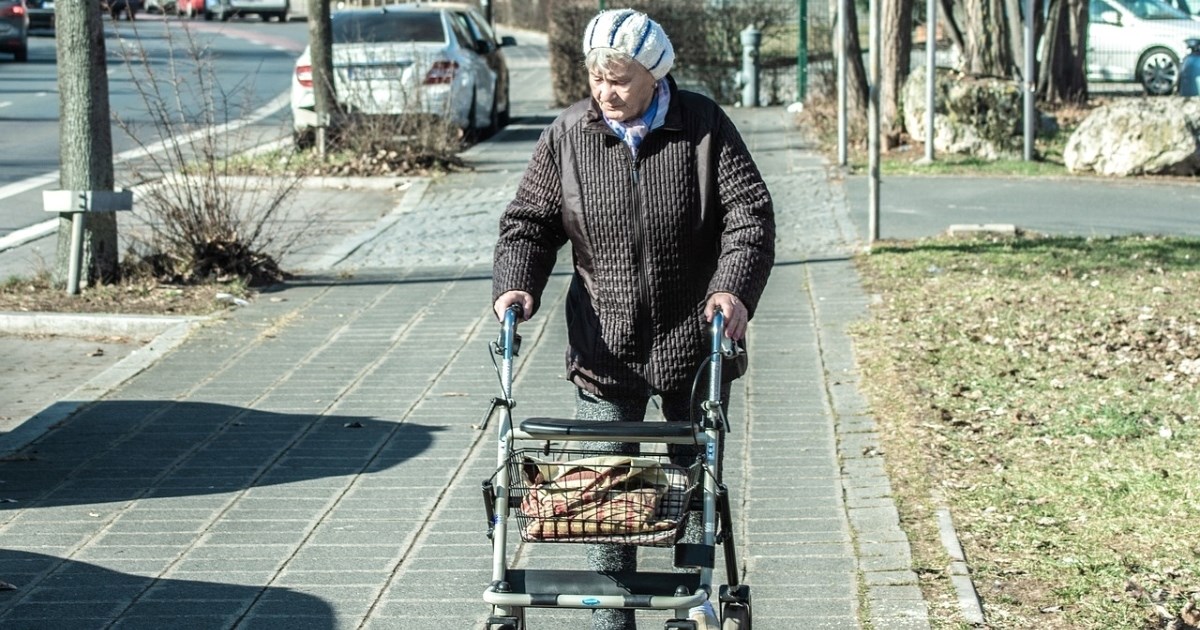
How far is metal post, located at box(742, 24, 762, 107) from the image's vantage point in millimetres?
24109

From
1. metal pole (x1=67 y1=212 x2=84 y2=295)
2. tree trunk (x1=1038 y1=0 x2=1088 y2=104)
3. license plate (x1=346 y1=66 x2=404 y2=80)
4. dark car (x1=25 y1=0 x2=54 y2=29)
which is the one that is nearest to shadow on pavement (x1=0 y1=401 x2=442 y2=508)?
metal pole (x1=67 y1=212 x2=84 y2=295)

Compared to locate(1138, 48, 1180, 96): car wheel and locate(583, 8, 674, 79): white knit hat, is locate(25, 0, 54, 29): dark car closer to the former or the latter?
locate(1138, 48, 1180, 96): car wheel

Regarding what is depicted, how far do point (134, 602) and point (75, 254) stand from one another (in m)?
5.57

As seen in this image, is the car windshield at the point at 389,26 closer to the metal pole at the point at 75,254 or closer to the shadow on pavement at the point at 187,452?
the metal pole at the point at 75,254

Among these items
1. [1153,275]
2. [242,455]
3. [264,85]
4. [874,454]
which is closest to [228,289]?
[242,455]

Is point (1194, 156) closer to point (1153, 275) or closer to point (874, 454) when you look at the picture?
point (1153, 275)

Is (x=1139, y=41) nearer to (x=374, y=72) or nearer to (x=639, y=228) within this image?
(x=374, y=72)

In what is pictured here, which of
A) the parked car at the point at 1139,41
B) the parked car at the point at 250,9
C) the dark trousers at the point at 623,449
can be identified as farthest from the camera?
the parked car at the point at 250,9

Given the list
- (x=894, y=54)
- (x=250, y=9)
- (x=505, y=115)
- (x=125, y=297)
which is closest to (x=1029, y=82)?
(x=894, y=54)

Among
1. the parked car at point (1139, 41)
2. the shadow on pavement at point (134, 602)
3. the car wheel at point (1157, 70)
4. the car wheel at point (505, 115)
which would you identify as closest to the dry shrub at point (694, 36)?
the car wheel at point (505, 115)

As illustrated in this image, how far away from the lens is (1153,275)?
10.6 m

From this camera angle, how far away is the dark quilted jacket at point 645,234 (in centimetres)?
426

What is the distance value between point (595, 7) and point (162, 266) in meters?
15.0

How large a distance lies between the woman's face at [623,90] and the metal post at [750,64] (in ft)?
66.3
